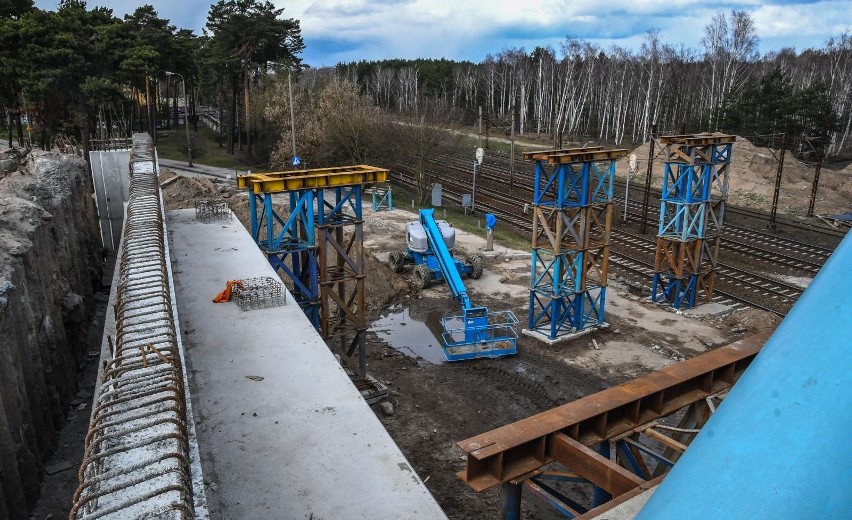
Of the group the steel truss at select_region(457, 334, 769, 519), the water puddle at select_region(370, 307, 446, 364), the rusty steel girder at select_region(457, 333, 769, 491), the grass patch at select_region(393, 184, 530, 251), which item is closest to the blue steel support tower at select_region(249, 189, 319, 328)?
the water puddle at select_region(370, 307, 446, 364)

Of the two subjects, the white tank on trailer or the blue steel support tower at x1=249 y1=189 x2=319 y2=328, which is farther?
the white tank on trailer

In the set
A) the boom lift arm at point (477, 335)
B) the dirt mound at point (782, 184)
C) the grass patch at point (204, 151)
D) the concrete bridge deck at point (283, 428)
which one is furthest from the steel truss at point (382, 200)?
the concrete bridge deck at point (283, 428)

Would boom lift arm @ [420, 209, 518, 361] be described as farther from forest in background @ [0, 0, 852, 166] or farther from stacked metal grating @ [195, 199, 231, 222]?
forest in background @ [0, 0, 852, 166]

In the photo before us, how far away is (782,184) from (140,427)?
134 feet

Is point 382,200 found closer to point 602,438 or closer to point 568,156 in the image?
point 568,156

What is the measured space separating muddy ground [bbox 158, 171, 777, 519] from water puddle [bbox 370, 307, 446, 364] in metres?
0.03

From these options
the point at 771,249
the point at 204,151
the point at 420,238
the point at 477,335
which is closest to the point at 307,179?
the point at 477,335

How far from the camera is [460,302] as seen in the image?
18.5 metres

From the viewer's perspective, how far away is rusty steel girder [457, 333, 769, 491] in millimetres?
6480

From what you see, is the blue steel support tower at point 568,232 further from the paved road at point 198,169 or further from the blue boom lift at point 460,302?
the paved road at point 198,169

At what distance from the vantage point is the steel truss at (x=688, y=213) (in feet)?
60.0

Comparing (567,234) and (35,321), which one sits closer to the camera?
(35,321)

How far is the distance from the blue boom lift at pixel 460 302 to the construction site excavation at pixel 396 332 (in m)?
0.11

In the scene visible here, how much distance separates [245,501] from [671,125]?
215 ft
